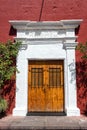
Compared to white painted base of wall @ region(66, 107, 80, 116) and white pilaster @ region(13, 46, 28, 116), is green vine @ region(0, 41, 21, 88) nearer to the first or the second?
white pilaster @ region(13, 46, 28, 116)

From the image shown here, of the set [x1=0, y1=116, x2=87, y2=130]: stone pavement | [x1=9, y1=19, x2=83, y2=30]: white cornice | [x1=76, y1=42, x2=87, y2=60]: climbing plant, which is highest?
[x1=9, y1=19, x2=83, y2=30]: white cornice

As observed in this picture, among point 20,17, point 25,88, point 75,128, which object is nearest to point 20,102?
point 25,88

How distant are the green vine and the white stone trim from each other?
13.2 inches

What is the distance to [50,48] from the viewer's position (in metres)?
10.3

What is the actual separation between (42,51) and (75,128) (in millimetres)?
3573

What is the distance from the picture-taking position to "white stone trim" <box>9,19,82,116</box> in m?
10.0

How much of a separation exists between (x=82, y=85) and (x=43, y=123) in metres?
2.58

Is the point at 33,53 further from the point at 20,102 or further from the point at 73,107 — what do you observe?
the point at 73,107

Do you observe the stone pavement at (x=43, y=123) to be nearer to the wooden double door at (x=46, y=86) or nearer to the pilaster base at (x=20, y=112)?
the pilaster base at (x=20, y=112)

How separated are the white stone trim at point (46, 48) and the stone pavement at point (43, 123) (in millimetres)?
776

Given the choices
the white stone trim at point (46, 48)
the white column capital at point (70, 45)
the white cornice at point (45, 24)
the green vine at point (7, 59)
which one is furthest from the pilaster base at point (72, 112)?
the white cornice at point (45, 24)

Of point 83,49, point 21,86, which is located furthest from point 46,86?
point 83,49

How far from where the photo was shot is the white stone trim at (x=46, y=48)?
10039 mm

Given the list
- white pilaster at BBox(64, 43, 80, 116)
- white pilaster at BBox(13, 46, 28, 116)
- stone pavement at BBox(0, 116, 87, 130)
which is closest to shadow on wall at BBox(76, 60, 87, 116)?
white pilaster at BBox(64, 43, 80, 116)
